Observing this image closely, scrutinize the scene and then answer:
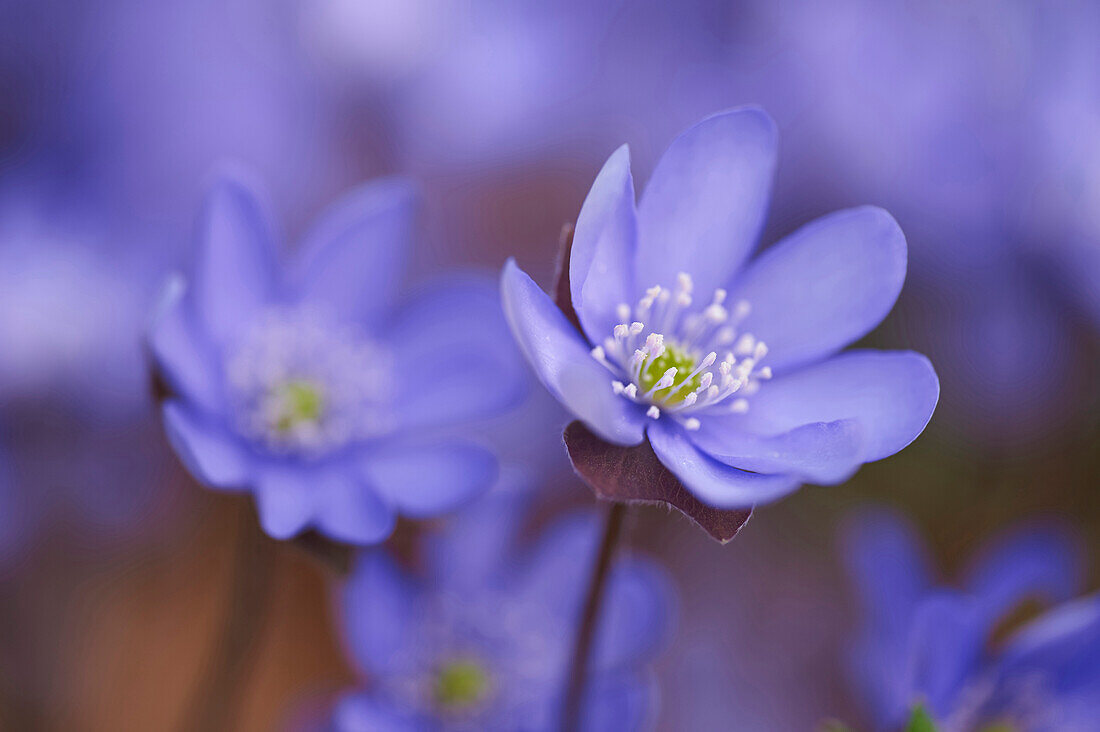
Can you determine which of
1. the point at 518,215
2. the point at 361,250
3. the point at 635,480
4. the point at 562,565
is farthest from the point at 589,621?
the point at 518,215

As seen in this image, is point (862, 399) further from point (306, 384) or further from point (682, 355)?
point (306, 384)

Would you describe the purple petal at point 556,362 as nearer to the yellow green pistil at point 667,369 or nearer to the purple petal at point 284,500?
the yellow green pistil at point 667,369

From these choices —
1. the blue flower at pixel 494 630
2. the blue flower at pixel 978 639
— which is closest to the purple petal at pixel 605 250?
the blue flower at pixel 494 630

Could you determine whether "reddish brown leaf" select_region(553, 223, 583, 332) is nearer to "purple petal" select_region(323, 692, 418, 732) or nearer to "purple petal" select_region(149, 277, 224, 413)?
"purple petal" select_region(149, 277, 224, 413)

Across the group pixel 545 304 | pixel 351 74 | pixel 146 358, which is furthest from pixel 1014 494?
pixel 351 74

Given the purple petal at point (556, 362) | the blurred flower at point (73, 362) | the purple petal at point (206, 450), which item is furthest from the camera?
the blurred flower at point (73, 362)

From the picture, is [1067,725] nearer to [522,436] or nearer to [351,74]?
[522,436]
